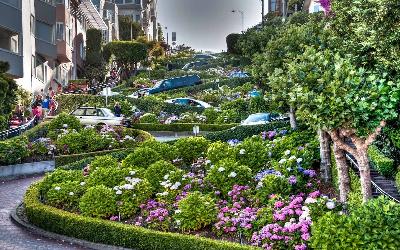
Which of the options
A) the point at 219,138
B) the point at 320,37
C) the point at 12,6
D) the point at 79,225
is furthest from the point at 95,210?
the point at 12,6

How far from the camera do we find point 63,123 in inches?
1240

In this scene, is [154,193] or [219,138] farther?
[219,138]

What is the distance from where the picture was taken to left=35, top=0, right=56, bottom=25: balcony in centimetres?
4788

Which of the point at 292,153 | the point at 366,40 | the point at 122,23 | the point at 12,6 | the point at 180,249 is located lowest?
the point at 180,249

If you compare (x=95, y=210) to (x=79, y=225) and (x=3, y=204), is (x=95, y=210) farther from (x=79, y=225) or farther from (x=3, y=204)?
(x=3, y=204)

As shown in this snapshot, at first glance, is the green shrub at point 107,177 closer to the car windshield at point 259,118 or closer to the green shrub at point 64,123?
the green shrub at point 64,123

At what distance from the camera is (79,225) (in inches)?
678

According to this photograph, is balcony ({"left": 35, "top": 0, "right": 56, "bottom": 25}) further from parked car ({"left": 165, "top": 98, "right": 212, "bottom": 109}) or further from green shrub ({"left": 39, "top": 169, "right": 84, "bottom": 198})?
green shrub ({"left": 39, "top": 169, "right": 84, "bottom": 198})

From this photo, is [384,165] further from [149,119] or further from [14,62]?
[14,62]

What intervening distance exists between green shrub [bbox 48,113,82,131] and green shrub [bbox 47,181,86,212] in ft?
39.2

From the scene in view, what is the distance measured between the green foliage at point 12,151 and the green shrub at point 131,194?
7809mm

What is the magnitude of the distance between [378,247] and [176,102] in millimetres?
34303

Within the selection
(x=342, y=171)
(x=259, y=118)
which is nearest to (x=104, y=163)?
(x=342, y=171)

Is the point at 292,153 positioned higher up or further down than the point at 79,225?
higher up
